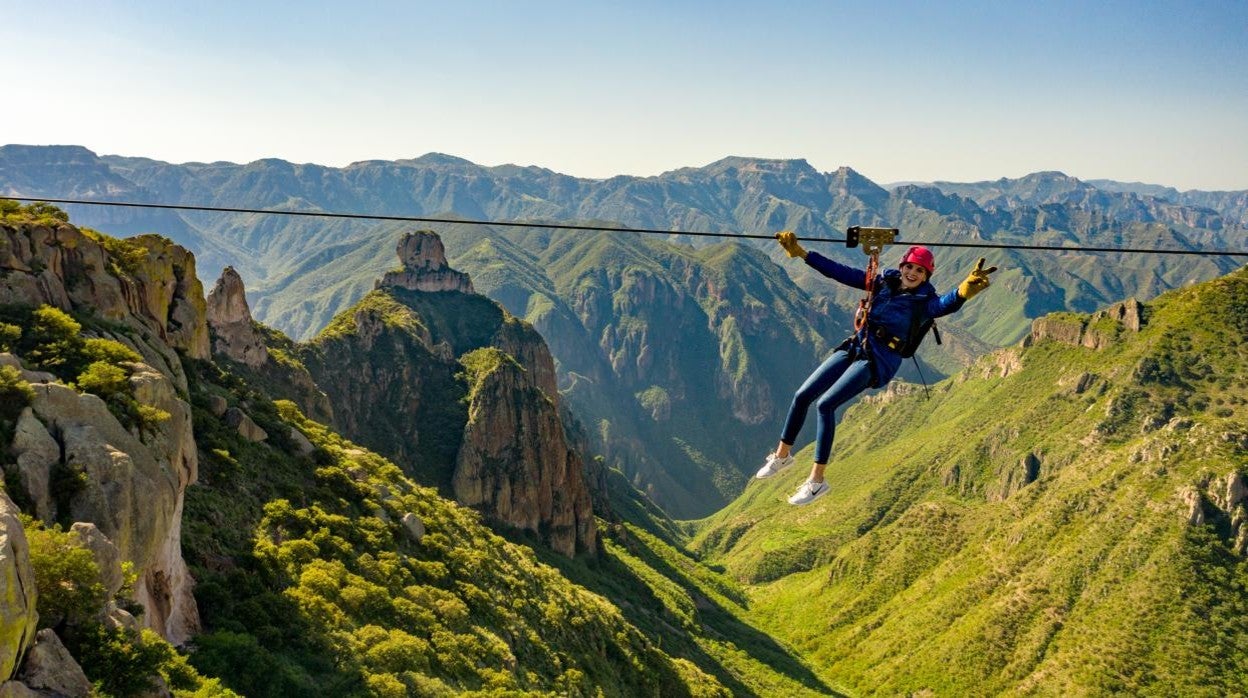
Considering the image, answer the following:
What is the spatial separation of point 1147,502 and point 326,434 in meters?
112

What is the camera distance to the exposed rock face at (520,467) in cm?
9244

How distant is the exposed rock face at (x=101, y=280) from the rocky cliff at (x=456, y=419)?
49996 mm

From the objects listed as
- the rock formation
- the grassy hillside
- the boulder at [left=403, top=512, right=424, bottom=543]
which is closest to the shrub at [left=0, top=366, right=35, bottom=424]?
the grassy hillside

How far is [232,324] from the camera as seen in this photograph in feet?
227

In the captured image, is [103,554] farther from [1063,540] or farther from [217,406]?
[1063,540]

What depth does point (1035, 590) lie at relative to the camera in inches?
3952

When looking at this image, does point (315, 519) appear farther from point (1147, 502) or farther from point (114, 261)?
point (1147, 502)

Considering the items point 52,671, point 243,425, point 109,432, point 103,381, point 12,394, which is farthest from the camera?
point 243,425

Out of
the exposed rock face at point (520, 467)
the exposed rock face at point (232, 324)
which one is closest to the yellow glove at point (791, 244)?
the exposed rock face at point (232, 324)

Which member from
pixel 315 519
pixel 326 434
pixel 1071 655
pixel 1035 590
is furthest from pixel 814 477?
pixel 1035 590

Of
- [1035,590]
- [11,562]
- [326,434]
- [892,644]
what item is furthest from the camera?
[892,644]

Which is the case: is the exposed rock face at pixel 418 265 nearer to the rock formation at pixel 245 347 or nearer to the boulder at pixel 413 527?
the rock formation at pixel 245 347

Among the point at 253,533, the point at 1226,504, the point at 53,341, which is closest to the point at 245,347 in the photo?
the point at 253,533

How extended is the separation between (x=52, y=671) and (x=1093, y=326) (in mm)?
199142
